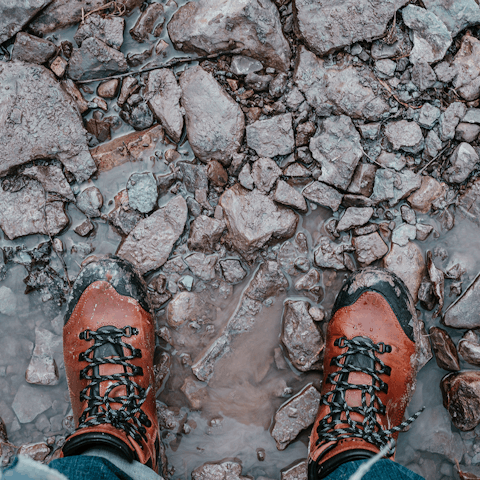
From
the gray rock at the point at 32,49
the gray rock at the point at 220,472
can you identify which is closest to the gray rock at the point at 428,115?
the gray rock at the point at 32,49

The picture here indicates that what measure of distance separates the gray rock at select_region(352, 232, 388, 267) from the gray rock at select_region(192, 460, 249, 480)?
5.23 ft

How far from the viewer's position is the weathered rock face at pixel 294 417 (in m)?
2.47

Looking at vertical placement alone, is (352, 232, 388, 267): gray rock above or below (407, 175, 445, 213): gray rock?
below

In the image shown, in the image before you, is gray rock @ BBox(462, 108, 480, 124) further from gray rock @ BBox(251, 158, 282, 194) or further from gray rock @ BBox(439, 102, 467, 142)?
gray rock @ BBox(251, 158, 282, 194)

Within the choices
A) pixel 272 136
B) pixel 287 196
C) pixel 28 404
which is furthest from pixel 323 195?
pixel 28 404

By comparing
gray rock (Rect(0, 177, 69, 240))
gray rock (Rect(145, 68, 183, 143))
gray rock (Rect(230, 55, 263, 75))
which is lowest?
gray rock (Rect(0, 177, 69, 240))

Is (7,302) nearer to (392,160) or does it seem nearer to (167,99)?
(167,99)

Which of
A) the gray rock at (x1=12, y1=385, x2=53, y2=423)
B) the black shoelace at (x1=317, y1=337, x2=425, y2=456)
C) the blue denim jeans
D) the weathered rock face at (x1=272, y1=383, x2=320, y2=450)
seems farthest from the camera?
the gray rock at (x1=12, y1=385, x2=53, y2=423)

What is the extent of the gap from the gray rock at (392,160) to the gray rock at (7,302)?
263 cm

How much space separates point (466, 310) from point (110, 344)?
7.65ft

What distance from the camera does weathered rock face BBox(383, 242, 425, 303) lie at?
8.18 feet

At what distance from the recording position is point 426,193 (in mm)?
2475

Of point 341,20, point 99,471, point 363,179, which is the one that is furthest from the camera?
point 363,179

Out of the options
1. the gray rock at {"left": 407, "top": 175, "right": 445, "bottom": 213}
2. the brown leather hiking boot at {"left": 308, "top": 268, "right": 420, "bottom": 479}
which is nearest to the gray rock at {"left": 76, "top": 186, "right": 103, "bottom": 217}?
the brown leather hiking boot at {"left": 308, "top": 268, "right": 420, "bottom": 479}
